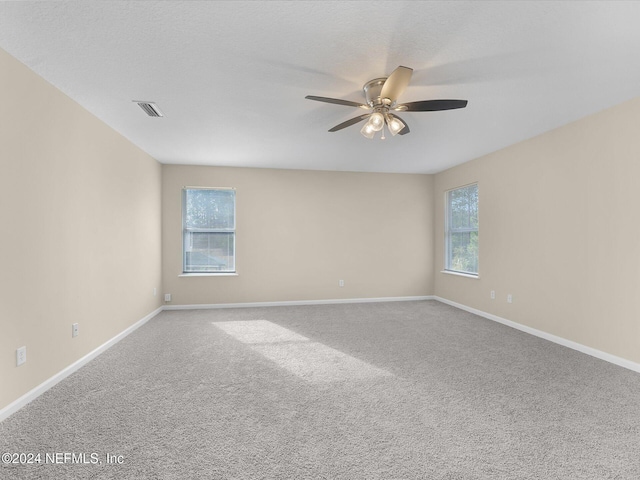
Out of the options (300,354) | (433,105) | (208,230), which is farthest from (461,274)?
(208,230)

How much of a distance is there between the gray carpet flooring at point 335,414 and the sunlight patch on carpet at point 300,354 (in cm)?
2

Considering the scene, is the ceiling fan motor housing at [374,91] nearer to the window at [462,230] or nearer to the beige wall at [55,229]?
the beige wall at [55,229]

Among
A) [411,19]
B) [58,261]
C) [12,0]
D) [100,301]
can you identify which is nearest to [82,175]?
[58,261]

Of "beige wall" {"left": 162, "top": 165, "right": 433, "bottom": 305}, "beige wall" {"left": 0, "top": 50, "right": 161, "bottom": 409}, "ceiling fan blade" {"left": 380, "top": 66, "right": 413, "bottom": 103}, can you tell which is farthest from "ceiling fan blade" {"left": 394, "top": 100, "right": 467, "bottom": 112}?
"beige wall" {"left": 162, "top": 165, "right": 433, "bottom": 305}

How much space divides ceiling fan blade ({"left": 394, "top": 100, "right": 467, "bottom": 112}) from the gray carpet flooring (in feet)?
6.83

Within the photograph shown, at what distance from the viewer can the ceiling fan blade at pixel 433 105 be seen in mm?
2287

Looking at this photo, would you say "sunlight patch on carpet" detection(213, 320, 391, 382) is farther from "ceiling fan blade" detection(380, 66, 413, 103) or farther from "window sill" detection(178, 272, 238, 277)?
"ceiling fan blade" detection(380, 66, 413, 103)

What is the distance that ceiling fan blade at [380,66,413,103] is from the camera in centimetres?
202

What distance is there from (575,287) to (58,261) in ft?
16.1

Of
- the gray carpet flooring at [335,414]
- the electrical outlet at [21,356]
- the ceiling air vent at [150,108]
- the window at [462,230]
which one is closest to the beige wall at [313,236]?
the window at [462,230]

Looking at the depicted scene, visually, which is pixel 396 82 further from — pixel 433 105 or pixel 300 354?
pixel 300 354

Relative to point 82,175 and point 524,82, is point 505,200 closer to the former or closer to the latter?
point 524,82

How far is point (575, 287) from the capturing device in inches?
136

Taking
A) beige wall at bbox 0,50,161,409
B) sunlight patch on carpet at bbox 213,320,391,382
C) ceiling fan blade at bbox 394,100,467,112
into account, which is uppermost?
ceiling fan blade at bbox 394,100,467,112
